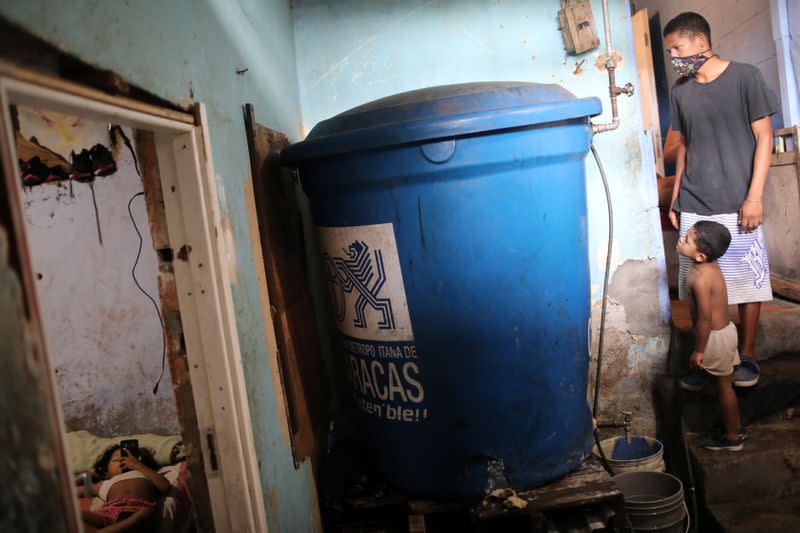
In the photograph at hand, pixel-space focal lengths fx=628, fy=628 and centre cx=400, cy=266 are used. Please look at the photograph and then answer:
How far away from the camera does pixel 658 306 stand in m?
3.00

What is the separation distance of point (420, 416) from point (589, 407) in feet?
2.23

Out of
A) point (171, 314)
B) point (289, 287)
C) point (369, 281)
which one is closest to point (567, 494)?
point (369, 281)

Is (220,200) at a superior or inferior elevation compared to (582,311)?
superior

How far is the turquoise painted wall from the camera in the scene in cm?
105

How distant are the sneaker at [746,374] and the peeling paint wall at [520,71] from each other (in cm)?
38

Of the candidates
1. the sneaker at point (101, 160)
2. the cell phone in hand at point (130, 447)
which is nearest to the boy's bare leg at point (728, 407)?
the cell phone in hand at point (130, 447)

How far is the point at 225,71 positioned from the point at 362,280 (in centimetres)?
78

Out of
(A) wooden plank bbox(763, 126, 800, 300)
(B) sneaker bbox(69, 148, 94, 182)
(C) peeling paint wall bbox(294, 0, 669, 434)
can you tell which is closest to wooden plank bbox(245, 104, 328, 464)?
(C) peeling paint wall bbox(294, 0, 669, 434)

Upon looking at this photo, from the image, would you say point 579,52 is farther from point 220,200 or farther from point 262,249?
point 220,200

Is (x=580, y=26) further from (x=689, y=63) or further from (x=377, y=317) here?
(x=377, y=317)

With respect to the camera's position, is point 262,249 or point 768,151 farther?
point 768,151

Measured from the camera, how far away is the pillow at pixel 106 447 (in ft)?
9.84

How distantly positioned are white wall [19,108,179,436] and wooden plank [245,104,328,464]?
0.96 metres

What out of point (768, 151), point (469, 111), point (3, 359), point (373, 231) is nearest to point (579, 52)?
point (768, 151)
